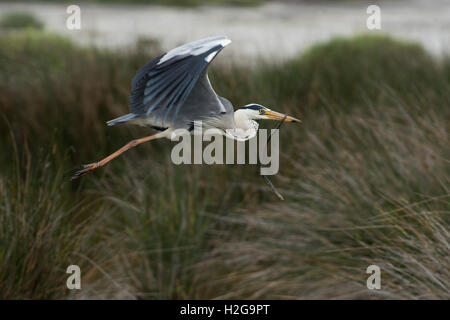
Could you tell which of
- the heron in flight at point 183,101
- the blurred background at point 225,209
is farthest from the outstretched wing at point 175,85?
the blurred background at point 225,209

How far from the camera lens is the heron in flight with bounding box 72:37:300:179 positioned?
4.60 feet

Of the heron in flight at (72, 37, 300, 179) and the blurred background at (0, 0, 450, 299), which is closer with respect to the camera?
the heron in flight at (72, 37, 300, 179)

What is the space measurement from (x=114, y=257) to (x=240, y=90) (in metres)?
1.54

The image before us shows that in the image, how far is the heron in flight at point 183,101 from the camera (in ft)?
4.60

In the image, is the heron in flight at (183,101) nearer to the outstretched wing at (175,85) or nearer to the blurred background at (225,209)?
the outstretched wing at (175,85)

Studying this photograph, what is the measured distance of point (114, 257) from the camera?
3.83m

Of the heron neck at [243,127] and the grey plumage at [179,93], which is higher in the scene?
the grey plumage at [179,93]

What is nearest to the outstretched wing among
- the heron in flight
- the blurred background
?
the heron in flight

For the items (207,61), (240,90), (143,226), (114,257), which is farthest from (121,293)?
(207,61)

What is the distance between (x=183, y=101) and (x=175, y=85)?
0.05 m

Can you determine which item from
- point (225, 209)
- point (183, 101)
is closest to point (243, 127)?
point (183, 101)

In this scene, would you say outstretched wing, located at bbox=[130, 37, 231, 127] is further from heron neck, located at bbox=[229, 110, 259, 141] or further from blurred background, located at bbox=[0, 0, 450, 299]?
blurred background, located at bbox=[0, 0, 450, 299]

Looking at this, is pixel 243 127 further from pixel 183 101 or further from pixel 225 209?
pixel 225 209

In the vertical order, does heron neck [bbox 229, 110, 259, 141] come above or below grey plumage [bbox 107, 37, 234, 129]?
below
